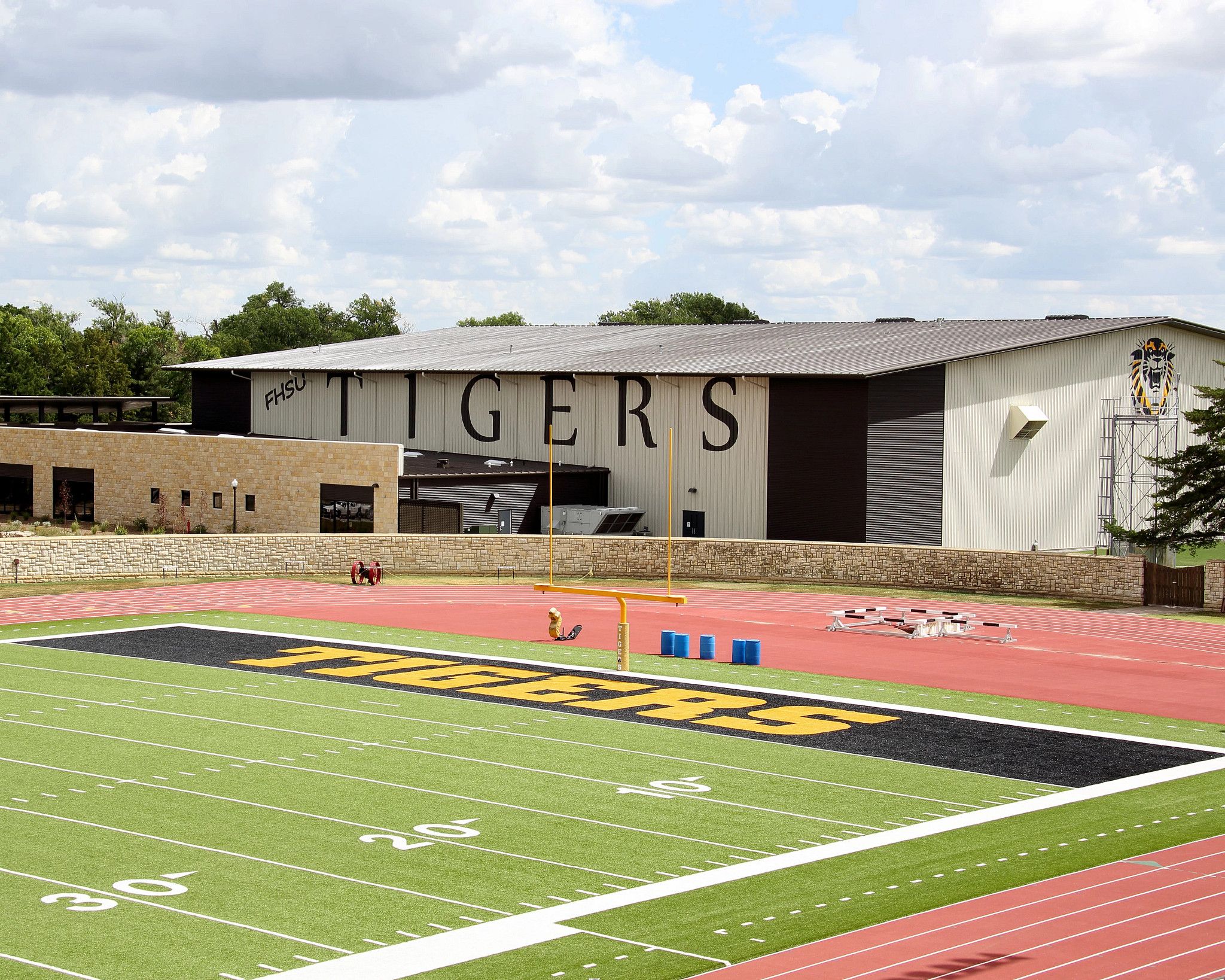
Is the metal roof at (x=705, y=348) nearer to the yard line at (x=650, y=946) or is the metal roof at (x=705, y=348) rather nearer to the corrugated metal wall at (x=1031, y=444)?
the corrugated metal wall at (x=1031, y=444)

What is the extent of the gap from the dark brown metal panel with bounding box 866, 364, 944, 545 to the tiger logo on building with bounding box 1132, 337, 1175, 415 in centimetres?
1266

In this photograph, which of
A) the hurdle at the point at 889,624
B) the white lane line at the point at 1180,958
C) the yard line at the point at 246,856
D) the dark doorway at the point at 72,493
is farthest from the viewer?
the dark doorway at the point at 72,493

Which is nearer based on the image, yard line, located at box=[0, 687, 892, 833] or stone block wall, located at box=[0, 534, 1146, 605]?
yard line, located at box=[0, 687, 892, 833]

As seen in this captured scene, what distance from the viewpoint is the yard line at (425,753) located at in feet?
65.3

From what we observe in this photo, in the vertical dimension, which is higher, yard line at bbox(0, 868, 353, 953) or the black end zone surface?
the black end zone surface

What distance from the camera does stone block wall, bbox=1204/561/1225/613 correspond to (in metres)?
43.7

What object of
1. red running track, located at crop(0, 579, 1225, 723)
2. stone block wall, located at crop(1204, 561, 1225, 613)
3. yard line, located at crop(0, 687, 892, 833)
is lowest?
yard line, located at crop(0, 687, 892, 833)

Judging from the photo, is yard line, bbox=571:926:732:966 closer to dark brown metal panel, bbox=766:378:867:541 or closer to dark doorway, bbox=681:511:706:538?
dark brown metal panel, bbox=766:378:867:541

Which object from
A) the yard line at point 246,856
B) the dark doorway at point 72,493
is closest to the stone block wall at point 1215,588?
the yard line at point 246,856

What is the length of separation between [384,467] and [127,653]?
2161 cm

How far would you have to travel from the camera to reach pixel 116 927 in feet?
48.6

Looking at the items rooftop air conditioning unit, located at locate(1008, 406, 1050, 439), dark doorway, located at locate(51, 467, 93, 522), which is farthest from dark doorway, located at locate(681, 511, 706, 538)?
dark doorway, located at locate(51, 467, 93, 522)

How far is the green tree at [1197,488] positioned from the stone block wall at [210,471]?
25.6m

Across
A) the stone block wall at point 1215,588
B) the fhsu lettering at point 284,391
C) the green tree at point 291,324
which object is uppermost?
the green tree at point 291,324
